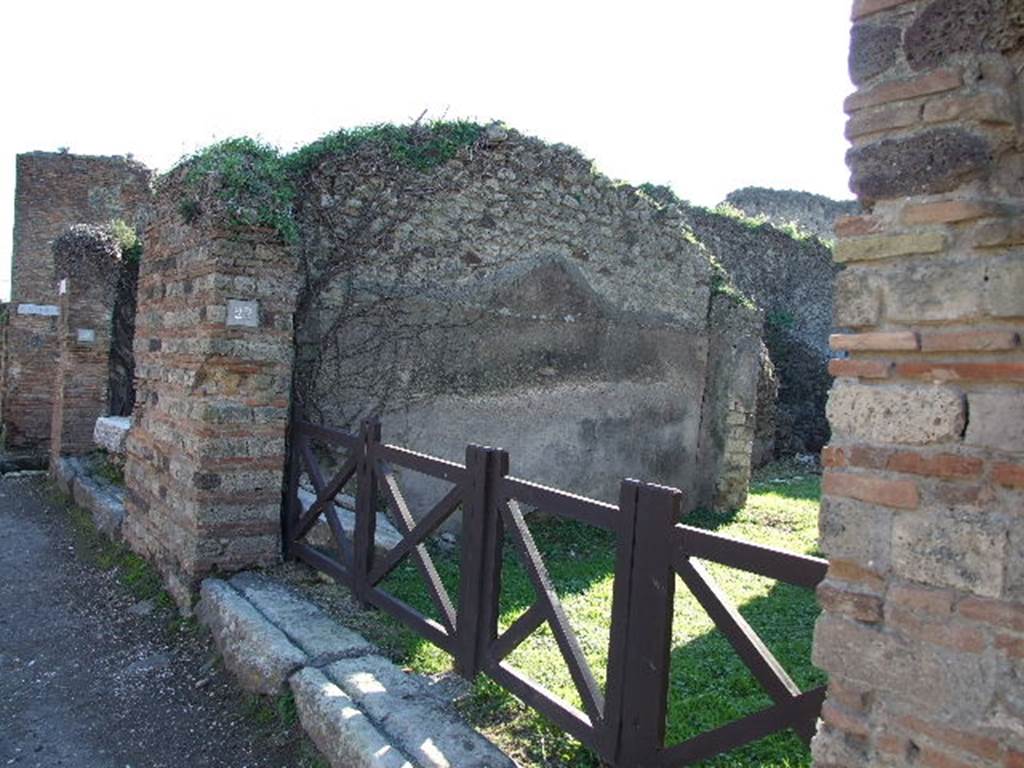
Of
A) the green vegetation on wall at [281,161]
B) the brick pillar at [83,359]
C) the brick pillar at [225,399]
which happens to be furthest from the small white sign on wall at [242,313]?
the brick pillar at [83,359]

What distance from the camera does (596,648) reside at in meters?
4.46

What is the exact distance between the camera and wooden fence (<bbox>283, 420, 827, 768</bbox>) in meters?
2.44

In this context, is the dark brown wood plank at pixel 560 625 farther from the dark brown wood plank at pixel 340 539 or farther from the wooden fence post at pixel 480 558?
the dark brown wood plank at pixel 340 539

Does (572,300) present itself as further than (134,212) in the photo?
No

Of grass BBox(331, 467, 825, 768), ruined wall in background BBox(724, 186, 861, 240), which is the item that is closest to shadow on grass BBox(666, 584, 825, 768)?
grass BBox(331, 467, 825, 768)

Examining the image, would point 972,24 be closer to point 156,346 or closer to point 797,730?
point 797,730

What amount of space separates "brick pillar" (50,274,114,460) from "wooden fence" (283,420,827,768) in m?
7.16

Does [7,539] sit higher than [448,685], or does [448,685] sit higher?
[448,685]

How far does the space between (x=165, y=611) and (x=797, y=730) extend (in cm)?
413

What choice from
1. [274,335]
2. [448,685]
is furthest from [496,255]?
[448,685]

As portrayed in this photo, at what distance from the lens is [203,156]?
5.29 meters

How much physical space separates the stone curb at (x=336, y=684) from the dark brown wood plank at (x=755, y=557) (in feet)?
3.62

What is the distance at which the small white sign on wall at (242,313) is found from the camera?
16.1 feet

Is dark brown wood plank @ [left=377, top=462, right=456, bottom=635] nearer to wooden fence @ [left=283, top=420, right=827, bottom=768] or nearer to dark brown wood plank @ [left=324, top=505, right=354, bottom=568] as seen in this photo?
wooden fence @ [left=283, top=420, right=827, bottom=768]
